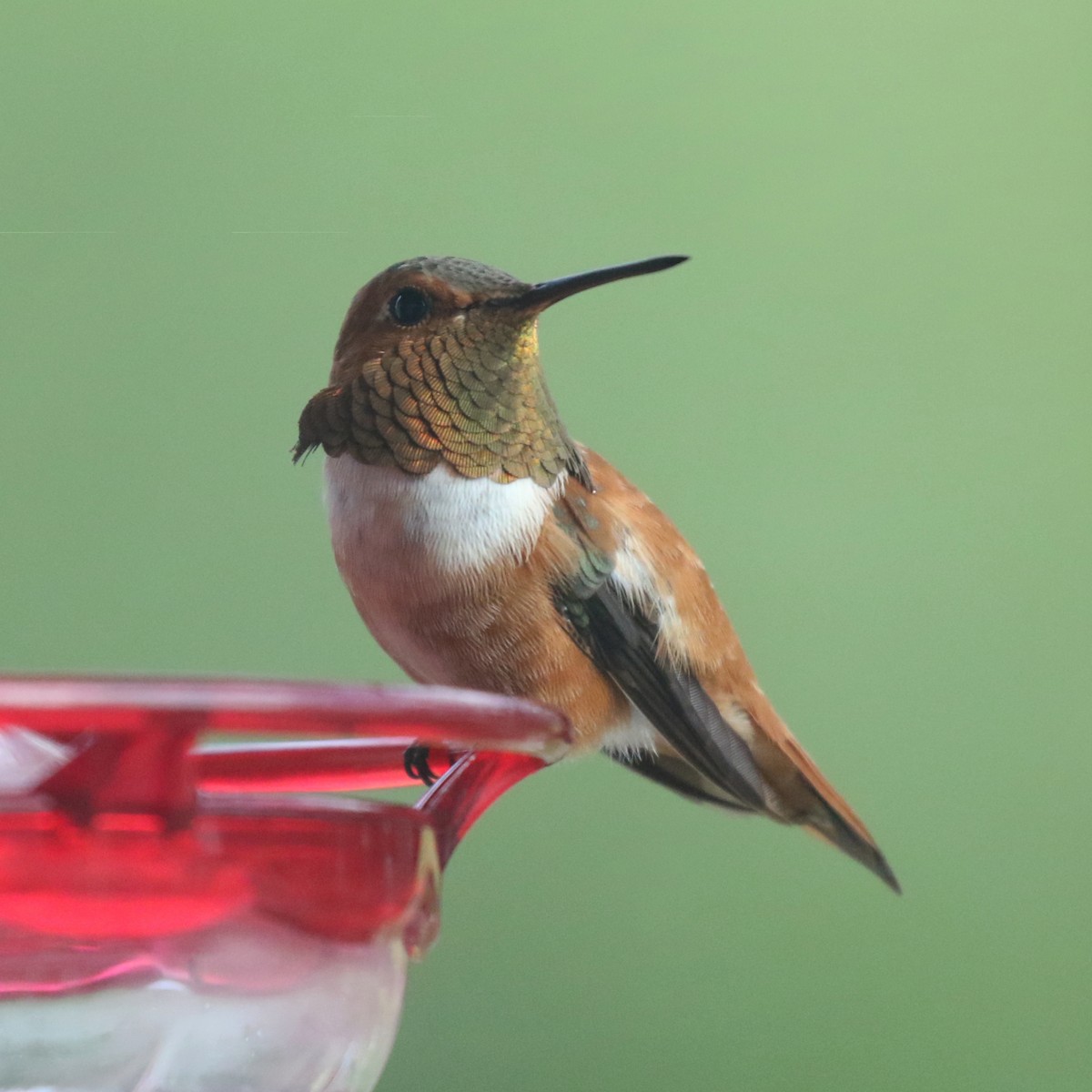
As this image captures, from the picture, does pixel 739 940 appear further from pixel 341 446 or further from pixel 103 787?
pixel 103 787

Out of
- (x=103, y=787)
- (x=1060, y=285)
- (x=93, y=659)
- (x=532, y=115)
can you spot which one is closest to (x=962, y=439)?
(x=1060, y=285)

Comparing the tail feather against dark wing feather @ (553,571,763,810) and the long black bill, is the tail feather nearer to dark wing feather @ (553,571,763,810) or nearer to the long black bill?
dark wing feather @ (553,571,763,810)

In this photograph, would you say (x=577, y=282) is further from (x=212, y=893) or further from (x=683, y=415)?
(x=683, y=415)

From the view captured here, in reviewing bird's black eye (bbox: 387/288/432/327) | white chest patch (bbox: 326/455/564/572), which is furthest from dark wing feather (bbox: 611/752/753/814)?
bird's black eye (bbox: 387/288/432/327)

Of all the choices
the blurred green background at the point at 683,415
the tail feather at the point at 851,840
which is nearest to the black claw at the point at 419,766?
the tail feather at the point at 851,840

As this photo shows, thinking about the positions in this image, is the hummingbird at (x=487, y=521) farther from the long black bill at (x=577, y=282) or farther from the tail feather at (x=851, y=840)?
the tail feather at (x=851, y=840)
